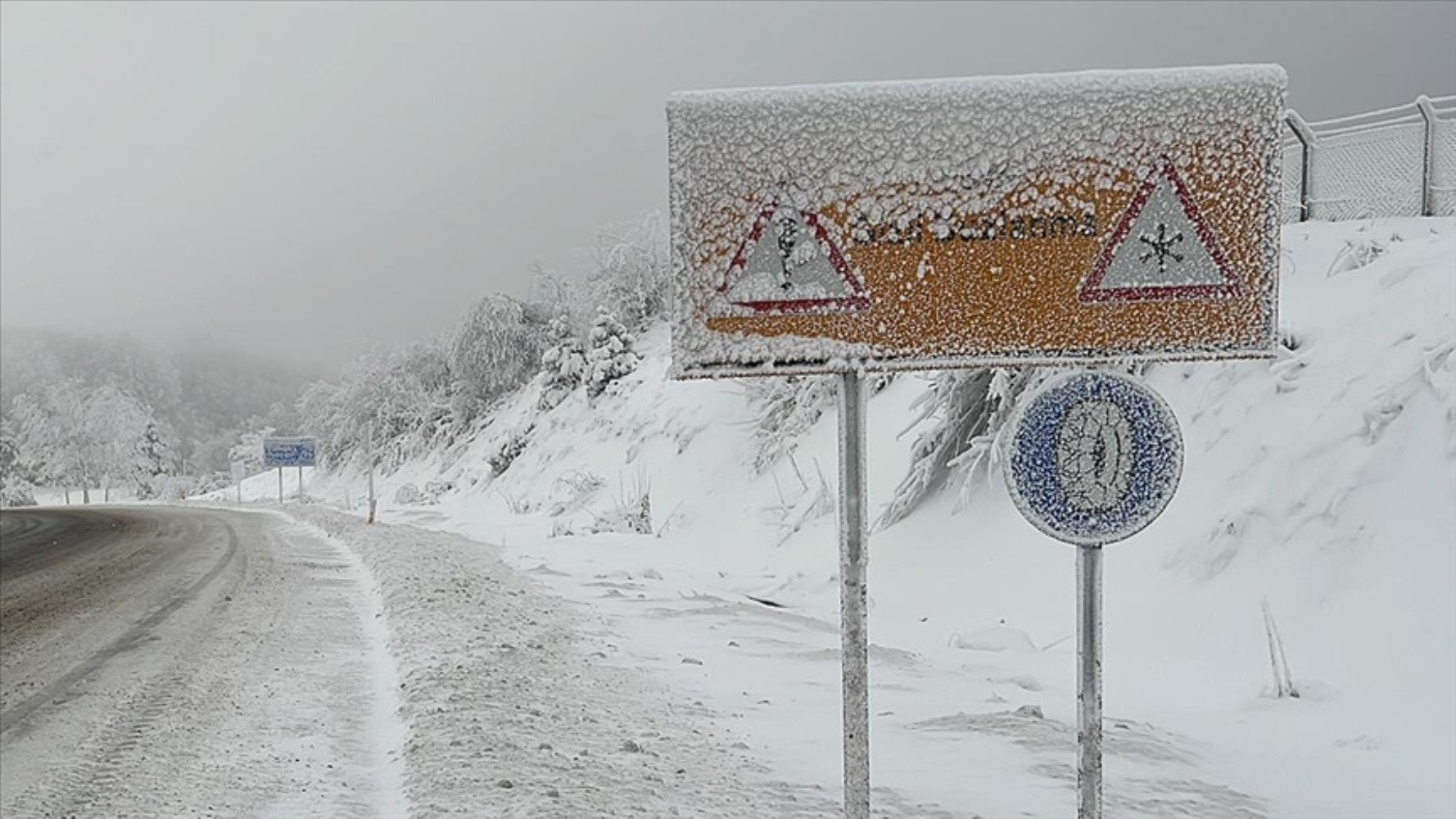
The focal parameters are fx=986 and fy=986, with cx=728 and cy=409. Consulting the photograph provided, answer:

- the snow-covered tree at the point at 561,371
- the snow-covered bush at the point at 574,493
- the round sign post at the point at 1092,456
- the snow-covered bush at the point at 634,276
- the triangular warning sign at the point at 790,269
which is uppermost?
the snow-covered bush at the point at 634,276

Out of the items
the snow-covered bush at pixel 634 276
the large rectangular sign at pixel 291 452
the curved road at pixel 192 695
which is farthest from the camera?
the snow-covered bush at pixel 634 276

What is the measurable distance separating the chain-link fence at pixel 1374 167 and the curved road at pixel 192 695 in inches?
425

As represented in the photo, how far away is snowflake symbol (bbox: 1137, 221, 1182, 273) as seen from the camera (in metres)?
3.08

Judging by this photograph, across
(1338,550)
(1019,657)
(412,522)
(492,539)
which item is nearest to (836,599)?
(1019,657)

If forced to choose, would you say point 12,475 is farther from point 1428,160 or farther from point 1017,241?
point 1017,241

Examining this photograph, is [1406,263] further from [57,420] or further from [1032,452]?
[57,420]

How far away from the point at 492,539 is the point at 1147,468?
16.4m

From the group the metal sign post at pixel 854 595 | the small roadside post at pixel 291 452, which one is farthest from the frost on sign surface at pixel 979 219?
the small roadside post at pixel 291 452

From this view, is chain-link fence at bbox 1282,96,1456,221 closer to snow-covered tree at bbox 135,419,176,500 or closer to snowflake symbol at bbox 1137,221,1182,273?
snowflake symbol at bbox 1137,221,1182,273

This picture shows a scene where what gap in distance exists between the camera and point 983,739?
16.2 feet

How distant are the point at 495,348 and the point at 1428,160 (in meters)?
35.8

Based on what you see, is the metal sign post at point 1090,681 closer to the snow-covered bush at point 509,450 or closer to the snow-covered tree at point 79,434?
the snow-covered bush at point 509,450

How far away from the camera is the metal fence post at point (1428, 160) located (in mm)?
11164

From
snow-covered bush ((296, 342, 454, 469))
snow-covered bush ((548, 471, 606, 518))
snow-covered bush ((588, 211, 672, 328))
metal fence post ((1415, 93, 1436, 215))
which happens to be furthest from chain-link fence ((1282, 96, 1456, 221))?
snow-covered bush ((296, 342, 454, 469))
